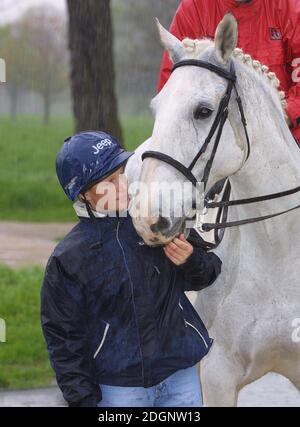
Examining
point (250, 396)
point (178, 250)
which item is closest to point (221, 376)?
point (178, 250)

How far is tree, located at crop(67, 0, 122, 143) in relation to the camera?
26.7 feet

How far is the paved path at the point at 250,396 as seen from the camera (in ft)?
20.0

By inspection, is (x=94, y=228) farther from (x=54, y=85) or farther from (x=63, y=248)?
(x=54, y=85)

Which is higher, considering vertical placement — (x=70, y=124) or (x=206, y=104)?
(x=206, y=104)

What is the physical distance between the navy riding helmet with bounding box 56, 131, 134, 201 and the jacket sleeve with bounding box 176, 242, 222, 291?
0.41 m

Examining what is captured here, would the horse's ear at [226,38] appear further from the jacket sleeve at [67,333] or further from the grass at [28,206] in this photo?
the grass at [28,206]

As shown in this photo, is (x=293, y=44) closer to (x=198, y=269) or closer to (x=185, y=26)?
(x=185, y=26)

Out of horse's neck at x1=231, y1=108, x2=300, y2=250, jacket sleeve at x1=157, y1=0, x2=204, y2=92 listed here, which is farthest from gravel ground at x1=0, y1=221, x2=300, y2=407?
jacket sleeve at x1=157, y1=0, x2=204, y2=92

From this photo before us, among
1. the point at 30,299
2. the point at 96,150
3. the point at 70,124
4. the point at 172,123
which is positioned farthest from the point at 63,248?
the point at 70,124

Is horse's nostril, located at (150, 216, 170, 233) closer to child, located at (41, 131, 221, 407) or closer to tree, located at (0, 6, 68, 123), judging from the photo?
child, located at (41, 131, 221, 407)

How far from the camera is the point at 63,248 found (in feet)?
10.9

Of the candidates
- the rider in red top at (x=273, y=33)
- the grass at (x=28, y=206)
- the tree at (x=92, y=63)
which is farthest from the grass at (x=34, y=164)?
the rider in red top at (x=273, y=33)

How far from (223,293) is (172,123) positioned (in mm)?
988

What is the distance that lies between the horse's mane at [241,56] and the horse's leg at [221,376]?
1.06m
